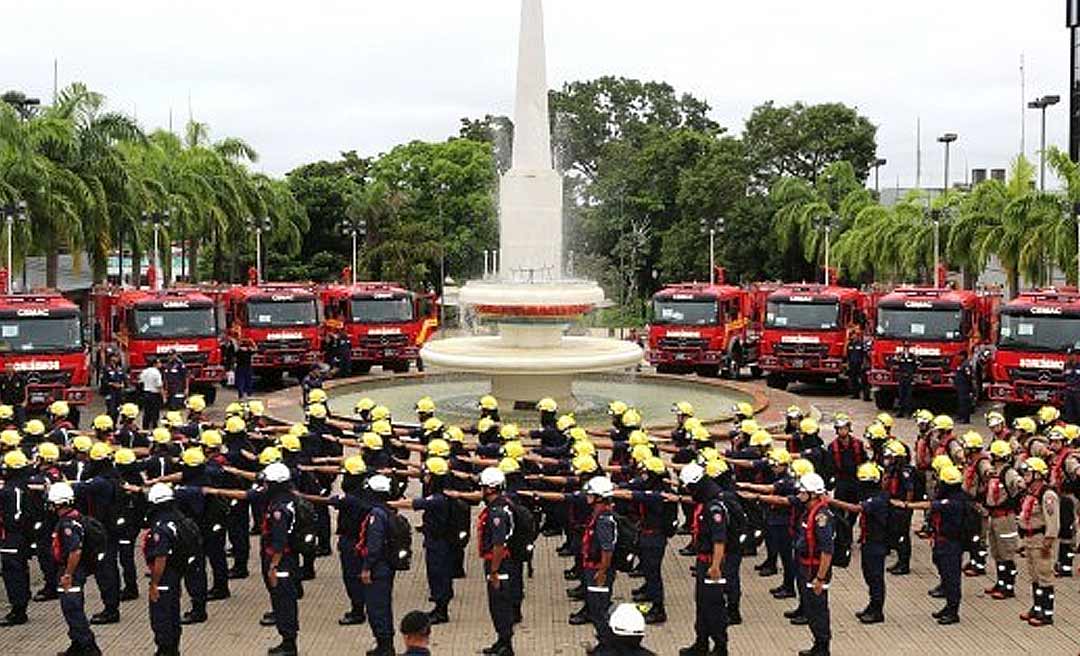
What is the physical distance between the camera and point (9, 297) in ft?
90.4

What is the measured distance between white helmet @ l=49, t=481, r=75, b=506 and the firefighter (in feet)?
29.8

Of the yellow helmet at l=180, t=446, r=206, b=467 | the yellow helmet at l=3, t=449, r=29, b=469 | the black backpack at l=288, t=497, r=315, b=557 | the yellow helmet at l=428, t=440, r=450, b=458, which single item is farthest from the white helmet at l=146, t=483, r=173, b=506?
the yellow helmet at l=428, t=440, r=450, b=458

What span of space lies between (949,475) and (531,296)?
12.2m

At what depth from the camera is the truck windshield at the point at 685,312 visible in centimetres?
3384

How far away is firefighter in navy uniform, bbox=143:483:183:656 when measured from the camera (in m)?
11.7

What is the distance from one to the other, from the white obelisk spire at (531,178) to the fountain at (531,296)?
0.8 inches

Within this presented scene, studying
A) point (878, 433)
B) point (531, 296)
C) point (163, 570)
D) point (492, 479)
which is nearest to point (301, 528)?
point (163, 570)

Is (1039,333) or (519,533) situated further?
(1039,333)

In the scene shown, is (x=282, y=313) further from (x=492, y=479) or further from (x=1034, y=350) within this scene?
(x=492, y=479)

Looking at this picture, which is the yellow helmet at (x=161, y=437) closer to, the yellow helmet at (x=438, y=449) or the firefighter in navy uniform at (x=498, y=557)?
the yellow helmet at (x=438, y=449)

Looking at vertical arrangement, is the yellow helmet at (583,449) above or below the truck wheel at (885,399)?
above

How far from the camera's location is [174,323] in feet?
98.0

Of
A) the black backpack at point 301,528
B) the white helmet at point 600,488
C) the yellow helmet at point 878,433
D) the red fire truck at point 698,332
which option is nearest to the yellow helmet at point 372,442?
the black backpack at point 301,528

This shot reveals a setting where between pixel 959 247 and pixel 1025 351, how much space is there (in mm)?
19280
